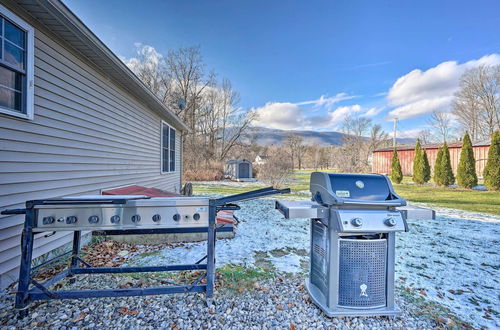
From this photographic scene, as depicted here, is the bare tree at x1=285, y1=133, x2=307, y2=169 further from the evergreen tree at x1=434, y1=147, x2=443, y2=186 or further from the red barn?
the evergreen tree at x1=434, y1=147, x2=443, y2=186

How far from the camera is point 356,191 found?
186 cm

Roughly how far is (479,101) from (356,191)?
93.0 feet

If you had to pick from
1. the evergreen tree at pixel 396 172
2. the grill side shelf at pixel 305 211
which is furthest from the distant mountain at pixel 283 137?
the grill side shelf at pixel 305 211

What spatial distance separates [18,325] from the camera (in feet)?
5.57

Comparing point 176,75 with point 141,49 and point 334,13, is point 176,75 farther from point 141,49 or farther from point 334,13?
point 334,13

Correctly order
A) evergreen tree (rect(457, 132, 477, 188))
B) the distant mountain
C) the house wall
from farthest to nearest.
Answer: the distant mountain < the house wall < evergreen tree (rect(457, 132, 477, 188))

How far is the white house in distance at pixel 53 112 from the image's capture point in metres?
2.28

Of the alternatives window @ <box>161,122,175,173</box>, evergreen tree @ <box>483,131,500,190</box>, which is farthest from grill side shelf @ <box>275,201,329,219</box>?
evergreen tree @ <box>483,131,500,190</box>

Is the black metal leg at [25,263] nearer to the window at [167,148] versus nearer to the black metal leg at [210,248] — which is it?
the black metal leg at [210,248]

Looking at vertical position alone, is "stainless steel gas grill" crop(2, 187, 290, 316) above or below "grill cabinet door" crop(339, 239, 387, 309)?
above

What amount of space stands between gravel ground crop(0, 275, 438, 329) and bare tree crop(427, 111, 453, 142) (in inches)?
1262

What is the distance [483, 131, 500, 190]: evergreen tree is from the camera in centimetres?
1049

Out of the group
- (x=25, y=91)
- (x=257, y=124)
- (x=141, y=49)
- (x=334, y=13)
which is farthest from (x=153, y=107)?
(x=257, y=124)

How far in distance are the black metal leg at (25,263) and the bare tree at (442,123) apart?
111 ft
